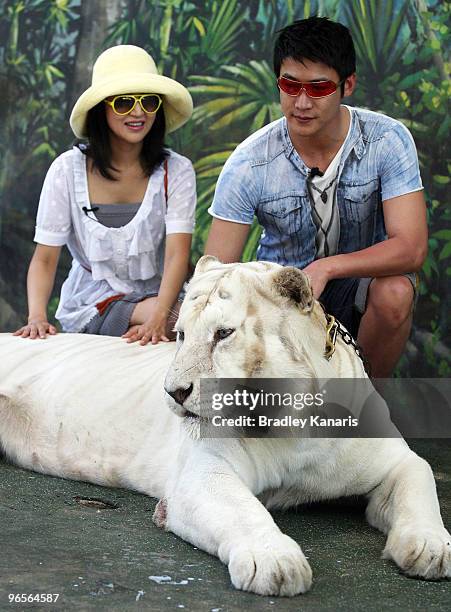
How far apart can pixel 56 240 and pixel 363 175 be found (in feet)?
4.20

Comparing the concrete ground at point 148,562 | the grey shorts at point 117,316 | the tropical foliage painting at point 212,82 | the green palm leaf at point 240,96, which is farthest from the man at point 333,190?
the green palm leaf at point 240,96

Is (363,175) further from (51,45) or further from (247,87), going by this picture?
(51,45)

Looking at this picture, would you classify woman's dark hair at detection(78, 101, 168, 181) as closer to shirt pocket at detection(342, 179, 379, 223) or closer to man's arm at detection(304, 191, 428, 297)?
shirt pocket at detection(342, 179, 379, 223)

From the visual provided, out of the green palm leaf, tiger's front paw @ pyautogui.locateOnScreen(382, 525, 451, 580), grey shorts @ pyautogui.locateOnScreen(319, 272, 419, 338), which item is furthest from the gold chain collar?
the green palm leaf

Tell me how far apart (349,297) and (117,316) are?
3.11 feet

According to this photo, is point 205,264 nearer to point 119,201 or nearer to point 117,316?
point 117,316

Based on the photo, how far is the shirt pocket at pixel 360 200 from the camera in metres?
4.09

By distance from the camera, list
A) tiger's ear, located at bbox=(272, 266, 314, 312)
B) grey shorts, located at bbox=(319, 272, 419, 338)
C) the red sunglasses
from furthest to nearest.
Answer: grey shorts, located at bbox=(319, 272, 419, 338), the red sunglasses, tiger's ear, located at bbox=(272, 266, 314, 312)

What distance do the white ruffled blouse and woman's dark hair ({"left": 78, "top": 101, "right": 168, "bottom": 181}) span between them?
0.14ft

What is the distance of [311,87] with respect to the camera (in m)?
3.90

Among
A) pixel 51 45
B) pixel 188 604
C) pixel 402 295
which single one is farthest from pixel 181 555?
pixel 51 45

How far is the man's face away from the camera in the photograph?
392 cm

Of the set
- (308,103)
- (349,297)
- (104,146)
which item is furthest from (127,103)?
→ (349,297)

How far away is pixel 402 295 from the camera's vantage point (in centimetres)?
403
